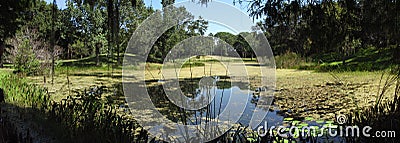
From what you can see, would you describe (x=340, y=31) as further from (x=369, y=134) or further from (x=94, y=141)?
(x=94, y=141)

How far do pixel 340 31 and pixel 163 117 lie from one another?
2362 mm

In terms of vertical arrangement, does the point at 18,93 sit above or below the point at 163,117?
above

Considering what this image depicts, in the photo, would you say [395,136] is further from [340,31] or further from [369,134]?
[340,31]

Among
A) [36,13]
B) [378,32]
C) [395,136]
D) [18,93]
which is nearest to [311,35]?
[378,32]

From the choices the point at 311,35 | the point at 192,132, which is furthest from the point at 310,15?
the point at 192,132

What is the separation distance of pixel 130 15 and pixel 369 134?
14014 mm

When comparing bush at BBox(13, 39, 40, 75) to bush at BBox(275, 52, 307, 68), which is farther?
bush at BBox(275, 52, 307, 68)

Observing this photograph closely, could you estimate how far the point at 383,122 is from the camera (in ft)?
7.16

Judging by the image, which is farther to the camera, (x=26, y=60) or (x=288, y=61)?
(x=288, y=61)

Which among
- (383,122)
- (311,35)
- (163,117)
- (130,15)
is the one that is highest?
(130,15)

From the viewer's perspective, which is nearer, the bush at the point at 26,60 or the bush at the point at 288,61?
the bush at the point at 26,60

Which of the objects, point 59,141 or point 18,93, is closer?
point 59,141

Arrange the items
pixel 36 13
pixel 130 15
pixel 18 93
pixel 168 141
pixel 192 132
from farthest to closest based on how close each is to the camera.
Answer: pixel 36 13, pixel 130 15, pixel 18 93, pixel 192 132, pixel 168 141

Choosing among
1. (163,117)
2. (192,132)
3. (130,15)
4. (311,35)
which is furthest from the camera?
(130,15)
